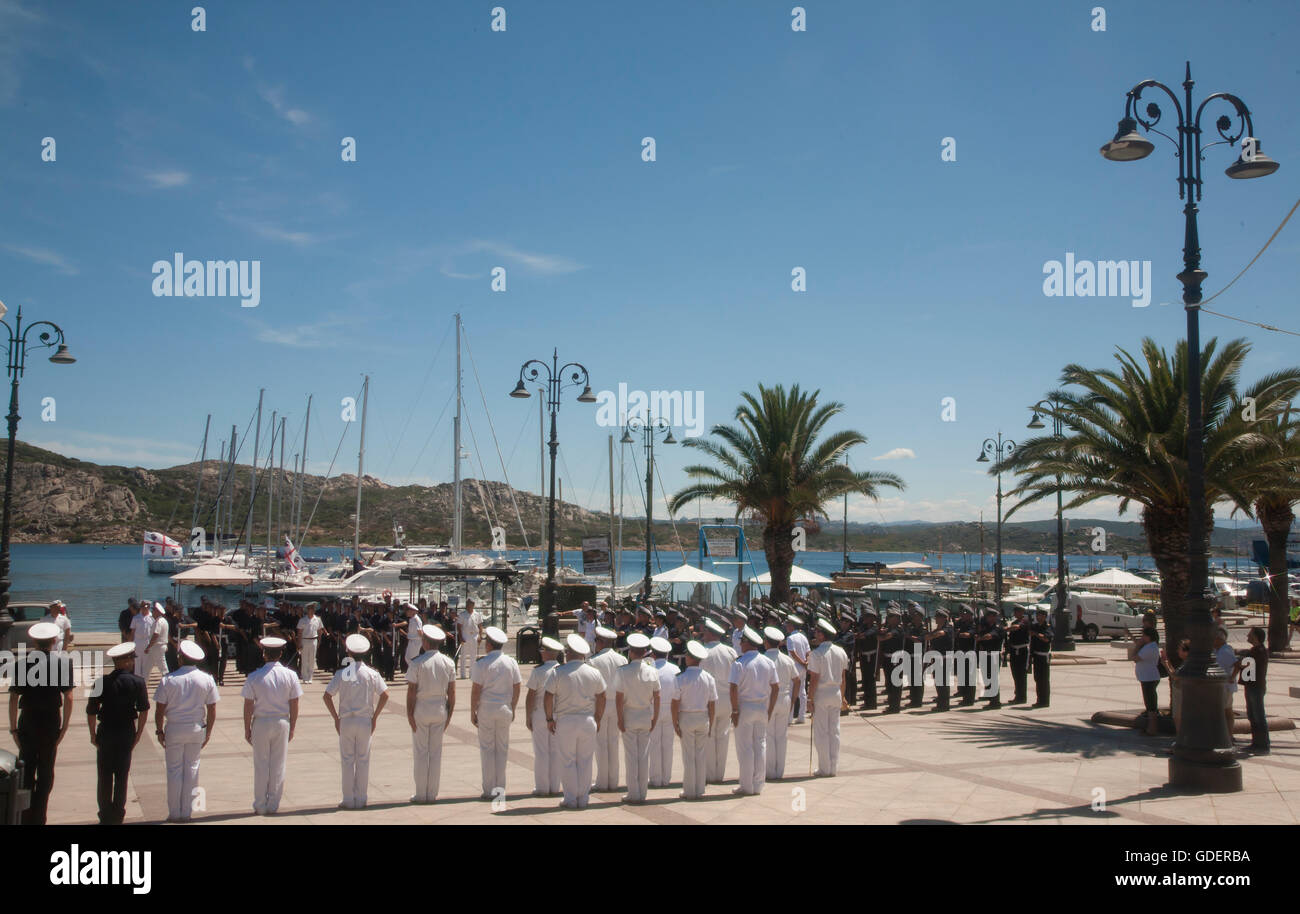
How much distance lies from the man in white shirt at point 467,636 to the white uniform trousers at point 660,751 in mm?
9776

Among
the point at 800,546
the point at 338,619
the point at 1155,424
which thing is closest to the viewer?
the point at 1155,424

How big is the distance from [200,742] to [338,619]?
535 inches

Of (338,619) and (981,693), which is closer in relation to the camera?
(981,693)

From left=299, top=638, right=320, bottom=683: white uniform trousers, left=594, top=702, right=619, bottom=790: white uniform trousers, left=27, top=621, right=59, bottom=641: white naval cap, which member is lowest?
left=299, top=638, right=320, bottom=683: white uniform trousers

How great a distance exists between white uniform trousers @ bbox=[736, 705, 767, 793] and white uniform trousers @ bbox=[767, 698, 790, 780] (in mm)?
710

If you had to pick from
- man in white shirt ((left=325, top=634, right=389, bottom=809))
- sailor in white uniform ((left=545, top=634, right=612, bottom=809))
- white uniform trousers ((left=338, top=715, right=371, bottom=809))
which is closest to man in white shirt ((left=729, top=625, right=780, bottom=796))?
sailor in white uniform ((left=545, top=634, right=612, bottom=809))

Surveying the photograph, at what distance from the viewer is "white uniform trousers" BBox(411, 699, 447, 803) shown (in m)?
9.07

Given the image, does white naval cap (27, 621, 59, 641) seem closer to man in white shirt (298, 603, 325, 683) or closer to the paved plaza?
the paved plaza

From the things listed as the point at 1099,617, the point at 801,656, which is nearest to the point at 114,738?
the point at 801,656

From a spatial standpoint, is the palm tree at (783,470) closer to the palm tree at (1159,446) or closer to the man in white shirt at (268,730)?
the palm tree at (1159,446)
